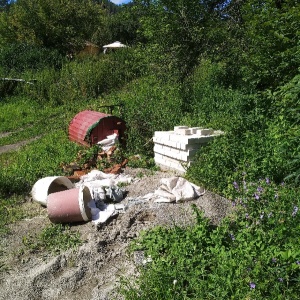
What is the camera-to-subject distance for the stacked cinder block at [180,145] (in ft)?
19.8

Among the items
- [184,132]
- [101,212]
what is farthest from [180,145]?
[101,212]

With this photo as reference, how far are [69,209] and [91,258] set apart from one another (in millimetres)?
833

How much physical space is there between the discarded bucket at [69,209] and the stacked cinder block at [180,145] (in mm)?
1768

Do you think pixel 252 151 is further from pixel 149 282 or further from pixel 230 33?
pixel 230 33

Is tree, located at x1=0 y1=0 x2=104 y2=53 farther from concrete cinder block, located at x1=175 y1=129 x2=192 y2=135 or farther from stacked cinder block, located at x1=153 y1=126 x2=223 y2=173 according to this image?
concrete cinder block, located at x1=175 y1=129 x2=192 y2=135

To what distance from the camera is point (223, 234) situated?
3727mm

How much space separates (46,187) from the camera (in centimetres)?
567

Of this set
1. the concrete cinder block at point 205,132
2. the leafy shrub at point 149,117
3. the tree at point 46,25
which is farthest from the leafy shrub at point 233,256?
the tree at point 46,25

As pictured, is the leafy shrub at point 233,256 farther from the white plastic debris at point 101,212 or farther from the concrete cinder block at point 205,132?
the concrete cinder block at point 205,132

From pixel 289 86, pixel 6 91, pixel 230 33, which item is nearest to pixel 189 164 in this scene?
pixel 289 86

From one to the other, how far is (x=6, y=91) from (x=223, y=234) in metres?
14.4

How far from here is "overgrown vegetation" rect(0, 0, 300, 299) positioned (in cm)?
328

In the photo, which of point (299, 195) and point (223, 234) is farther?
point (299, 195)

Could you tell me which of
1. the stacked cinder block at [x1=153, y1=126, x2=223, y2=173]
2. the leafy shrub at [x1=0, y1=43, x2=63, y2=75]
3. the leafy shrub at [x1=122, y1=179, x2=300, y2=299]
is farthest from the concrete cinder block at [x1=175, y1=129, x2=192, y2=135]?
the leafy shrub at [x1=0, y1=43, x2=63, y2=75]
